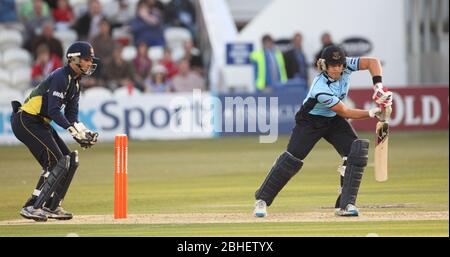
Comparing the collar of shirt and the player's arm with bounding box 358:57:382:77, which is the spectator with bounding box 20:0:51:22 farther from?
the player's arm with bounding box 358:57:382:77

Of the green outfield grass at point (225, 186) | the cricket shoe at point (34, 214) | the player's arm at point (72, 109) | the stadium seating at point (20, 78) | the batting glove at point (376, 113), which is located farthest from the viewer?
the stadium seating at point (20, 78)

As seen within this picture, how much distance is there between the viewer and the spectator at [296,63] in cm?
2706

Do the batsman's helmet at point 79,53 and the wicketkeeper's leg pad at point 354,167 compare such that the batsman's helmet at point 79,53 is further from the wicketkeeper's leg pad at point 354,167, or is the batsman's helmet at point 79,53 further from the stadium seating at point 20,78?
the stadium seating at point 20,78

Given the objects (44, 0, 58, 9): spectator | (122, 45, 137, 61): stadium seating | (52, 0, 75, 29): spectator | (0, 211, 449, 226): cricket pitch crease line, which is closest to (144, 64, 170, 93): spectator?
(122, 45, 137, 61): stadium seating

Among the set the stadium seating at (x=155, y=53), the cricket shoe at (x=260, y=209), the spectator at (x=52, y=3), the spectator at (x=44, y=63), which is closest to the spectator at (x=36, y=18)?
the spectator at (x=52, y=3)

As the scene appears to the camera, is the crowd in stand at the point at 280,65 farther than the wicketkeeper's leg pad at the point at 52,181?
Yes

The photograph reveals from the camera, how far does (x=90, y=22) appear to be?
28.3 m

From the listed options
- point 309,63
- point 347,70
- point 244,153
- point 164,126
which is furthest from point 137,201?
point 309,63

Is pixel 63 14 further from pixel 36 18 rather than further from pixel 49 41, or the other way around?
pixel 49 41

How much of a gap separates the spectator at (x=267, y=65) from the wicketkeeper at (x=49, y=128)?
1378 cm

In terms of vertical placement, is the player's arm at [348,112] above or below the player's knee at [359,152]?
above

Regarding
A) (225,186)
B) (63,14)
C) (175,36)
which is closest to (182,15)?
(175,36)

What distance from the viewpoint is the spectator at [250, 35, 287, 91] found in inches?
1043
